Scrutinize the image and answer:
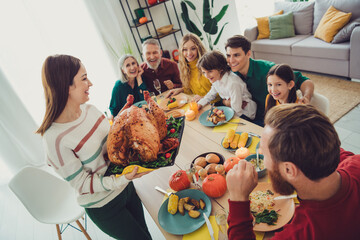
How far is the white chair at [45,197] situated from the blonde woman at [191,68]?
147cm

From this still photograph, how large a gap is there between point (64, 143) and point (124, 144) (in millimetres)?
293

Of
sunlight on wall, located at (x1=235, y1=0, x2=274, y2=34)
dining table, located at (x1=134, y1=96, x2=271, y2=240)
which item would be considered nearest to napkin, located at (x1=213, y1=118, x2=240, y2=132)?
dining table, located at (x1=134, y1=96, x2=271, y2=240)

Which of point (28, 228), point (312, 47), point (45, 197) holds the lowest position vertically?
point (28, 228)

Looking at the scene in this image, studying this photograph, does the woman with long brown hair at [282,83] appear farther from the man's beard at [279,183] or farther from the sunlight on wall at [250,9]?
the sunlight on wall at [250,9]

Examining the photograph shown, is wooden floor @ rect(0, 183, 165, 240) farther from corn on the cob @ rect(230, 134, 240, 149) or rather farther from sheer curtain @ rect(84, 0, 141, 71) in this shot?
sheer curtain @ rect(84, 0, 141, 71)

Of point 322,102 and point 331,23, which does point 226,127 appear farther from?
point 331,23

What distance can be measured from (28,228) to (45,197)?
104cm

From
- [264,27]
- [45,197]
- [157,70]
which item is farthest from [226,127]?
[264,27]

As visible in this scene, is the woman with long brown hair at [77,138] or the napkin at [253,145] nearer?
the woman with long brown hair at [77,138]

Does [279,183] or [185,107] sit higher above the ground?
[279,183]

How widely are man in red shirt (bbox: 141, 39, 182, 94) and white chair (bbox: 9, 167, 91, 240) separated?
1516 mm

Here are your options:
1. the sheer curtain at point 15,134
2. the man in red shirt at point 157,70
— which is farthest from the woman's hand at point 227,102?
the sheer curtain at point 15,134

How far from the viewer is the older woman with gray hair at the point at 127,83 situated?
97.5 inches

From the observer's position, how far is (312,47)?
3.67 m
